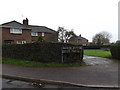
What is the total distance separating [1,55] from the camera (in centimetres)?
1542

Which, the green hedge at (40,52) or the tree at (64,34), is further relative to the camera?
the tree at (64,34)

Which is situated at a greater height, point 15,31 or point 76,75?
point 15,31

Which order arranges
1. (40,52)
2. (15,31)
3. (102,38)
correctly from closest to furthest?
(40,52) → (15,31) → (102,38)

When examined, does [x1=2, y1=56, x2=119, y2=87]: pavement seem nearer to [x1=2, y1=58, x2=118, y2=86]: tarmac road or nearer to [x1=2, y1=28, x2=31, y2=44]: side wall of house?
[x1=2, y1=58, x2=118, y2=86]: tarmac road

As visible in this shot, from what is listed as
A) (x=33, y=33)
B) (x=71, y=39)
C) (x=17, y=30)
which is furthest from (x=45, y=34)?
(x=71, y=39)

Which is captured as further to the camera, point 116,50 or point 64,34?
point 64,34

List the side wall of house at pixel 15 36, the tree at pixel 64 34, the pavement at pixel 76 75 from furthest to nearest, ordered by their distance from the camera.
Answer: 1. the tree at pixel 64 34
2. the side wall of house at pixel 15 36
3. the pavement at pixel 76 75

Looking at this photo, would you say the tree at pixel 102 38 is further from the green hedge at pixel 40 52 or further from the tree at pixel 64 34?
the green hedge at pixel 40 52

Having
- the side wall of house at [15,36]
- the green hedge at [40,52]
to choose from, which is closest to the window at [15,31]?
the side wall of house at [15,36]

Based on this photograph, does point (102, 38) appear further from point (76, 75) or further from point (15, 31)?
point (76, 75)

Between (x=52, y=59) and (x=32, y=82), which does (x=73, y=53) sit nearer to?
(x=52, y=59)

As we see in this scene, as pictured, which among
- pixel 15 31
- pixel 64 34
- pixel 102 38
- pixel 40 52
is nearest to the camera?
pixel 40 52

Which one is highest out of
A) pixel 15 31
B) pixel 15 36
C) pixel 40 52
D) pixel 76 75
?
pixel 15 31

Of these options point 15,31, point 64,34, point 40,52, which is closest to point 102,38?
point 64,34
